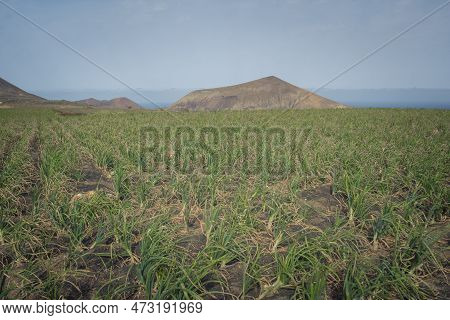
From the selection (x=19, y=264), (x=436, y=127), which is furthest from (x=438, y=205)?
(x=436, y=127)

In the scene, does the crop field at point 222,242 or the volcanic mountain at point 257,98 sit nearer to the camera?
the crop field at point 222,242

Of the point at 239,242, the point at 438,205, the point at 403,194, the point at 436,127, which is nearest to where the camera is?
the point at 239,242

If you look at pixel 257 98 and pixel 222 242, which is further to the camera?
pixel 257 98

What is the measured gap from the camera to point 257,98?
4697 inches

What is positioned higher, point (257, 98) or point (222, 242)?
point (257, 98)

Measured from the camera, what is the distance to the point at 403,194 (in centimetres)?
459

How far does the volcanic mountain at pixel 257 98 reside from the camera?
Answer: 372 ft

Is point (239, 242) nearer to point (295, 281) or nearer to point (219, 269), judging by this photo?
point (219, 269)

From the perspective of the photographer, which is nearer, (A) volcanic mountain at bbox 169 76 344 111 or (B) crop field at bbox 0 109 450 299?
(B) crop field at bbox 0 109 450 299

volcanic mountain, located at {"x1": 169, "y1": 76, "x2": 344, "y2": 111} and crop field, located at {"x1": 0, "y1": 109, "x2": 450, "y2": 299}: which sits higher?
volcanic mountain, located at {"x1": 169, "y1": 76, "x2": 344, "y2": 111}

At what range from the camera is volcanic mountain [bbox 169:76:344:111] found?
372 ft

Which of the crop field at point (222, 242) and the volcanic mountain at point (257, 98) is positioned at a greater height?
the volcanic mountain at point (257, 98)

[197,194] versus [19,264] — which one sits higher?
[197,194]
